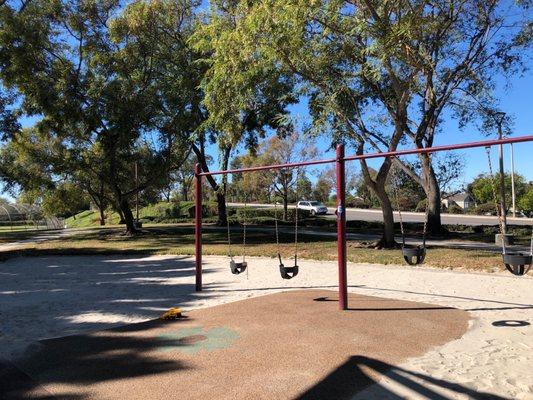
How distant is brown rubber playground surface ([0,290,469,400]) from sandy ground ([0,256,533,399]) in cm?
35

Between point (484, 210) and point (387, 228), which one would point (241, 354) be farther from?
point (484, 210)

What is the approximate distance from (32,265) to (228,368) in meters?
12.7

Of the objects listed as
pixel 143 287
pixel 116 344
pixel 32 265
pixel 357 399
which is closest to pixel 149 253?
pixel 32 265

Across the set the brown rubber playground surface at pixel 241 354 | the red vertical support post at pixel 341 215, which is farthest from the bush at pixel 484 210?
the red vertical support post at pixel 341 215

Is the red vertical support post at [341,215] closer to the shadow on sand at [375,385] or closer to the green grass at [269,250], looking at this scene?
the shadow on sand at [375,385]

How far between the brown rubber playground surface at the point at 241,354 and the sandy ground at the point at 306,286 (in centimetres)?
35

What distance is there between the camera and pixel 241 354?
5.36 m

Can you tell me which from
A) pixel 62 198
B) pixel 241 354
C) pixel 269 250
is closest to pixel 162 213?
pixel 62 198

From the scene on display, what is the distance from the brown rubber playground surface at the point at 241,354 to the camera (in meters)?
4.40

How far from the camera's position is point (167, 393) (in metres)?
4.32

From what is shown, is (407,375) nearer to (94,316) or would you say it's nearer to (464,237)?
(94,316)

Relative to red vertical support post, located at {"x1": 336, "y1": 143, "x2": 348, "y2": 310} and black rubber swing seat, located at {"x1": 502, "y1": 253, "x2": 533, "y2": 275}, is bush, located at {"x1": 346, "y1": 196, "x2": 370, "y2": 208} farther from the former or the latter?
black rubber swing seat, located at {"x1": 502, "y1": 253, "x2": 533, "y2": 275}

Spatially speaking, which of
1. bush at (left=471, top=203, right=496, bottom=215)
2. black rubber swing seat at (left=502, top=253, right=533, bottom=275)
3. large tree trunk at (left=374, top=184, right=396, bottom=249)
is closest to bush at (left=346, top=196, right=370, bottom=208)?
bush at (left=471, top=203, right=496, bottom=215)

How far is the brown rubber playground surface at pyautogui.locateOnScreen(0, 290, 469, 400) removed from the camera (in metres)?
4.40
